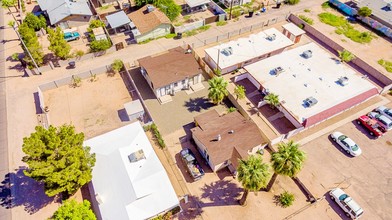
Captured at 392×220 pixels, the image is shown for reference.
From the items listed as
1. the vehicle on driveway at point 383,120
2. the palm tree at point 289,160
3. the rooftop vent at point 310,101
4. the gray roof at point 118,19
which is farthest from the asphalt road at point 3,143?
the vehicle on driveway at point 383,120

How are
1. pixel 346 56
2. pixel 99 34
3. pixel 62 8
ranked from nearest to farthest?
1. pixel 346 56
2. pixel 99 34
3. pixel 62 8

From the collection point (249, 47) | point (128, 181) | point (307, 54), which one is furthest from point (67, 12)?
point (307, 54)

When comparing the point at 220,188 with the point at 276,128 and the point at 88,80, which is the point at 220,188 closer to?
the point at 276,128

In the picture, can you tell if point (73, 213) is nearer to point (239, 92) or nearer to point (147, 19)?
point (239, 92)

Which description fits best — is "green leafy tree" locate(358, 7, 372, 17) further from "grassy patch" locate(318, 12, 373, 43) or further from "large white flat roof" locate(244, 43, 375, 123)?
"large white flat roof" locate(244, 43, 375, 123)

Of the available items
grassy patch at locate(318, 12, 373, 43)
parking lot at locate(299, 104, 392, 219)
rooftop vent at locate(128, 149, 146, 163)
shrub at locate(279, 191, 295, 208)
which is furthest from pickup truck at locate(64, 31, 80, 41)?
grassy patch at locate(318, 12, 373, 43)

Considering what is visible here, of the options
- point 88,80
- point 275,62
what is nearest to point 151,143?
point 88,80

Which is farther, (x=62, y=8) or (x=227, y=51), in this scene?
(x=62, y=8)
